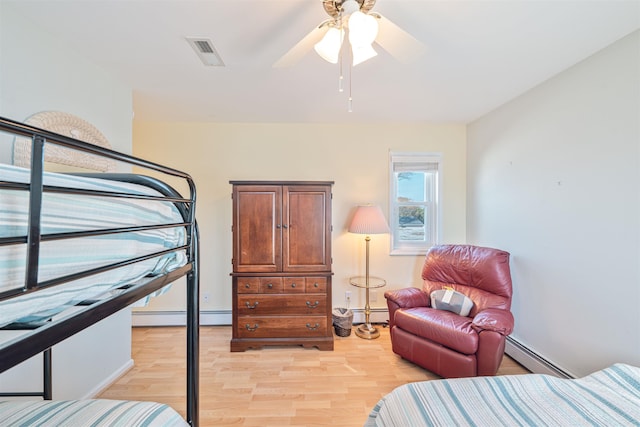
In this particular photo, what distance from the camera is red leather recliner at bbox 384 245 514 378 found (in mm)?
1933

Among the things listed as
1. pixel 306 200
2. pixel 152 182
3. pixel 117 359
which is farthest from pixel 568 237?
pixel 117 359

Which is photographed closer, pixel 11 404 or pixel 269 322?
pixel 11 404

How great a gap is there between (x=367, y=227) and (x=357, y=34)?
200 cm

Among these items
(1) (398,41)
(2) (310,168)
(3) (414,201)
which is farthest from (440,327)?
(2) (310,168)

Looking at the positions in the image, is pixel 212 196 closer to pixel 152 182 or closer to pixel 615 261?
pixel 152 182

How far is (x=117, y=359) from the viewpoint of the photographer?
2154mm

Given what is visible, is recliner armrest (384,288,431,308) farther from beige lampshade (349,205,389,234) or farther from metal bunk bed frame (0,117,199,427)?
metal bunk bed frame (0,117,199,427)

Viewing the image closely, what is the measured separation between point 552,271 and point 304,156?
2.60 metres

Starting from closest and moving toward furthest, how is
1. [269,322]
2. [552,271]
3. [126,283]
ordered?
[126,283] < [552,271] < [269,322]

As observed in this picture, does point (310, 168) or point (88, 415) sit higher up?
point (310, 168)

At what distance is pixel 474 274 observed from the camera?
2.44 meters

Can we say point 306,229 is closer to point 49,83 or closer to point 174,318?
point 174,318

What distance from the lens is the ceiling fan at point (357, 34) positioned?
1.09 metres

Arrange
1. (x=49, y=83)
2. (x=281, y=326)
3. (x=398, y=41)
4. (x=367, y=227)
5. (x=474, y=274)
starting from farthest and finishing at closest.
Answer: (x=367, y=227) → (x=281, y=326) → (x=474, y=274) → (x=49, y=83) → (x=398, y=41)
